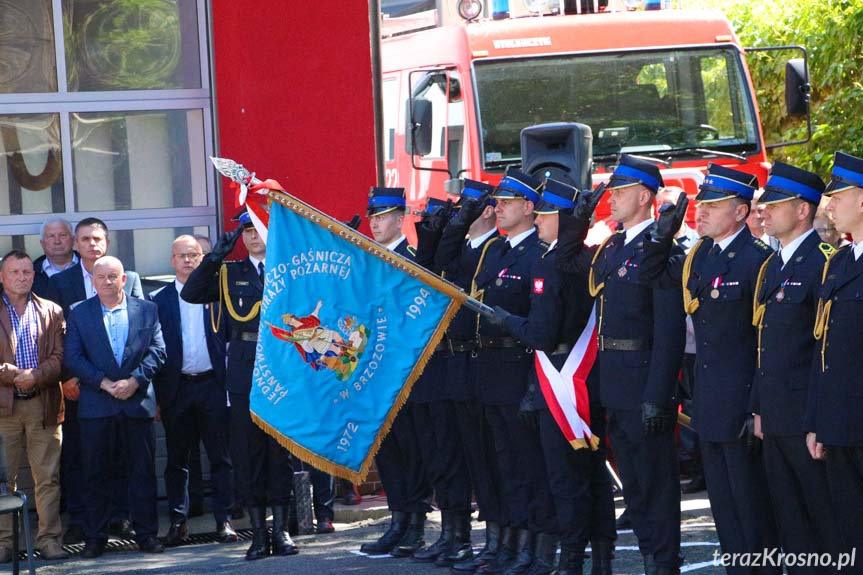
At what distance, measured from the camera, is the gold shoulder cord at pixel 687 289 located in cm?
671

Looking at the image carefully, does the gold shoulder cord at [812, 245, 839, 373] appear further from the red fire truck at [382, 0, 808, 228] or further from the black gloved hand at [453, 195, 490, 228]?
the red fire truck at [382, 0, 808, 228]

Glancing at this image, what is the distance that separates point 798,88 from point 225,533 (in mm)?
6789

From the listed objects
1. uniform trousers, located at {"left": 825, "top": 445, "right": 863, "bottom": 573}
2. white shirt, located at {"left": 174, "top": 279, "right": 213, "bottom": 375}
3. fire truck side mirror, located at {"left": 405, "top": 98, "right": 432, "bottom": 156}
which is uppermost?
fire truck side mirror, located at {"left": 405, "top": 98, "right": 432, "bottom": 156}

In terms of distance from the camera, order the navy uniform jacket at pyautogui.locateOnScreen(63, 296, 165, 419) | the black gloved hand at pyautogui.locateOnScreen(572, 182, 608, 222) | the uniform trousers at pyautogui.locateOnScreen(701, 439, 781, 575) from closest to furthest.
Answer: the uniform trousers at pyautogui.locateOnScreen(701, 439, 781, 575) → the black gloved hand at pyautogui.locateOnScreen(572, 182, 608, 222) → the navy uniform jacket at pyautogui.locateOnScreen(63, 296, 165, 419)

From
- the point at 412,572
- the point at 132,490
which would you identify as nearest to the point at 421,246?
the point at 412,572

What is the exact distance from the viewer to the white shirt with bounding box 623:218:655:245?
23.5 ft

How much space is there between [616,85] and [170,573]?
20.4 ft

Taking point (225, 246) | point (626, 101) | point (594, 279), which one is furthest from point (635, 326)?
point (626, 101)

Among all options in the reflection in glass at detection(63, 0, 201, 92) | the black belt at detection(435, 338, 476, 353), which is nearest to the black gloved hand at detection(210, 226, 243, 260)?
the black belt at detection(435, 338, 476, 353)

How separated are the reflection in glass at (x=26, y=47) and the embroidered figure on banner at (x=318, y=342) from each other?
3.90 meters

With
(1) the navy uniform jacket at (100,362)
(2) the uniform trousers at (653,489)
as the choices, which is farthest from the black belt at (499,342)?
(1) the navy uniform jacket at (100,362)

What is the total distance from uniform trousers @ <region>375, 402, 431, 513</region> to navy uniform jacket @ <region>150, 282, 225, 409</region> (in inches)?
55.1

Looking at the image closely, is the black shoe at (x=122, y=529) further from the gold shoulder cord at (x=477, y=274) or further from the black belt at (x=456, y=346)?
the gold shoulder cord at (x=477, y=274)

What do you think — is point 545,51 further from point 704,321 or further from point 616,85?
point 704,321
